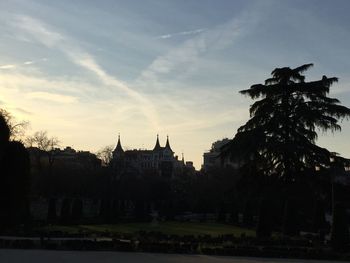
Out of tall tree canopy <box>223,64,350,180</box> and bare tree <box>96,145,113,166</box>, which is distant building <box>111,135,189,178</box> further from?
tall tree canopy <box>223,64,350,180</box>

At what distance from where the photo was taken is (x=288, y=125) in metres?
33.5

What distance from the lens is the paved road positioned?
63.5ft

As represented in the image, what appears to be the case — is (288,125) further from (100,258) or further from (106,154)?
(106,154)

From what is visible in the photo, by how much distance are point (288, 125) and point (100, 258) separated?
17.2 meters

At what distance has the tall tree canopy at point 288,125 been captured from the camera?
32.7 metres

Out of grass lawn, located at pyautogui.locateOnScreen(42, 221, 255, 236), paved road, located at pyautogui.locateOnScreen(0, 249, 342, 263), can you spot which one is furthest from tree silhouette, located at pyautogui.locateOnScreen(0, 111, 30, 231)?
grass lawn, located at pyautogui.locateOnScreen(42, 221, 255, 236)

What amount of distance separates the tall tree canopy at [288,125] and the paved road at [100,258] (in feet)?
38.3

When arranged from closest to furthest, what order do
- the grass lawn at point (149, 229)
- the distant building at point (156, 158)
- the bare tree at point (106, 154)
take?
the grass lawn at point (149, 229), the bare tree at point (106, 154), the distant building at point (156, 158)

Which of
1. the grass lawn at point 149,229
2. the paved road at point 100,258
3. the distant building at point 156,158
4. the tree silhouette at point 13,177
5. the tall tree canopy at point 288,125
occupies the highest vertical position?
the distant building at point 156,158

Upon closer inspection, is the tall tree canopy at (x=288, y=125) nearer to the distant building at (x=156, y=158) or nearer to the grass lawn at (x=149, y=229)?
the grass lawn at (x=149, y=229)

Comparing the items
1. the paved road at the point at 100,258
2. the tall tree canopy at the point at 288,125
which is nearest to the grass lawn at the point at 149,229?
the tall tree canopy at the point at 288,125

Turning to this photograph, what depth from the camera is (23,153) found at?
28641 millimetres

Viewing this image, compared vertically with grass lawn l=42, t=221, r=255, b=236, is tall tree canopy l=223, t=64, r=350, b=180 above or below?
above

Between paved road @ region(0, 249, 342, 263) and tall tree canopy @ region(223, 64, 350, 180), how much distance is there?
1166cm
